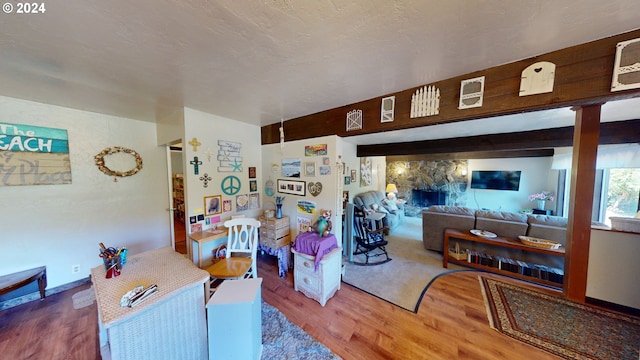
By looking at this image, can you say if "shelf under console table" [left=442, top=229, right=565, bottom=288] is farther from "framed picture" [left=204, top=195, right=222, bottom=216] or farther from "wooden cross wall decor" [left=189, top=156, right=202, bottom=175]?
"wooden cross wall decor" [left=189, top=156, right=202, bottom=175]

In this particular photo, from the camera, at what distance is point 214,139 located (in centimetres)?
252

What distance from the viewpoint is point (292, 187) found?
2.84 m

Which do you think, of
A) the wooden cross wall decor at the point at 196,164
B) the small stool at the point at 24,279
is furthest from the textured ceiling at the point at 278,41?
the small stool at the point at 24,279

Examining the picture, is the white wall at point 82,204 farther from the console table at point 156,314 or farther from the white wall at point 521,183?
the white wall at point 521,183

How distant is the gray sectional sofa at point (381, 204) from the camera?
4470 mm

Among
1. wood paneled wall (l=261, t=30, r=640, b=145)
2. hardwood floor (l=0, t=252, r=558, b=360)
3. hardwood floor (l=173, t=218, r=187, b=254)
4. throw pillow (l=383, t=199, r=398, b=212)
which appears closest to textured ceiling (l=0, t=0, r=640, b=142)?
wood paneled wall (l=261, t=30, r=640, b=145)

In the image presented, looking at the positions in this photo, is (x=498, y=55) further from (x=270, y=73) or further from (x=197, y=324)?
(x=197, y=324)

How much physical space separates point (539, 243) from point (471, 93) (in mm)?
2514

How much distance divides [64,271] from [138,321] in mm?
2453

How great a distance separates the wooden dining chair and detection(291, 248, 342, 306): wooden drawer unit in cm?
56

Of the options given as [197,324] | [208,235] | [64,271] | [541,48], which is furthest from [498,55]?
[64,271]

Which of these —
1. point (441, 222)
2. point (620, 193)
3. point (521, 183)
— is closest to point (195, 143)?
point (441, 222)

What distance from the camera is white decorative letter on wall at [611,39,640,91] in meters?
1.00

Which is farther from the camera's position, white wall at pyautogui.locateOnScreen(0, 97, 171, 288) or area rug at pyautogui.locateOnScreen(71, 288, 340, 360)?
white wall at pyautogui.locateOnScreen(0, 97, 171, 288)
